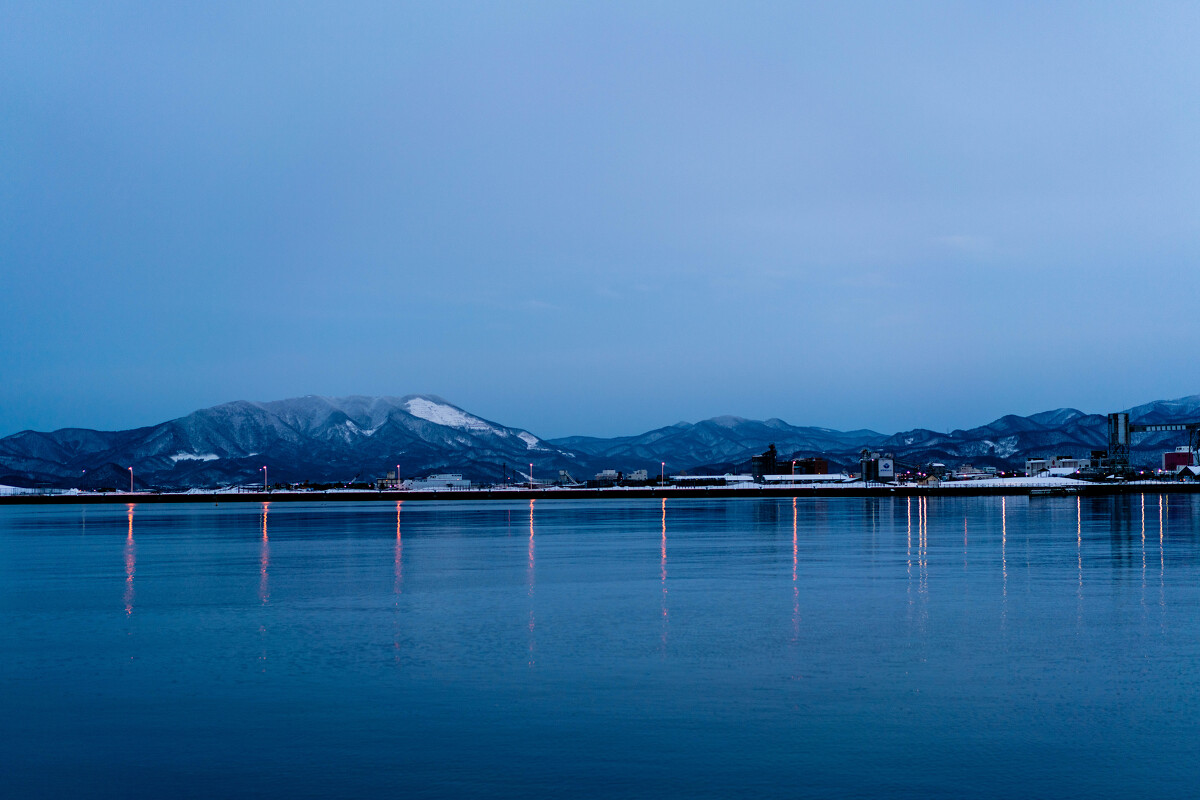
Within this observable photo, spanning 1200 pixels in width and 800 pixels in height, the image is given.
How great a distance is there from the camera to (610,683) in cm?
2080

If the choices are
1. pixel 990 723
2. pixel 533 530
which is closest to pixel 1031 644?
pixel 990 723

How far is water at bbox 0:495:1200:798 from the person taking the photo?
1484 cm

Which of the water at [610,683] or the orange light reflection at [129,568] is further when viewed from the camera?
the orange light reflection at [129,568]

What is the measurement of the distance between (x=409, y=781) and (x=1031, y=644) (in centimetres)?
1630

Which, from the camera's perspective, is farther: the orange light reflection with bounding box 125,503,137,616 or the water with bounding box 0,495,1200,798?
the orange light reflection with bounding box 125,503,137,616

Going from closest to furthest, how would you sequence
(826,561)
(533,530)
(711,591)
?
1. (711,591)
2. (826,561)
3. (533,530)

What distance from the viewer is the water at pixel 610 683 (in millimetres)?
14844

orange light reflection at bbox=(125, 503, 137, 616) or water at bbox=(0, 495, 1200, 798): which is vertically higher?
water at bbox=(0, 495, 1200, 798)

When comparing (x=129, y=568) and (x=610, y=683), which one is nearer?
(x=610, y=683)

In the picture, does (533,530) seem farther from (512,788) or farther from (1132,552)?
(512,788)

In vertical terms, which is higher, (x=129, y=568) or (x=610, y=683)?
(x=610, y=683)

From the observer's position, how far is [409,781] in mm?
14461

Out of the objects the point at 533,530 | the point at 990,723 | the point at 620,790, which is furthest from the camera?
the point at 533,530

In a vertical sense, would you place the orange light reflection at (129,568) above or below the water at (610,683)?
below
